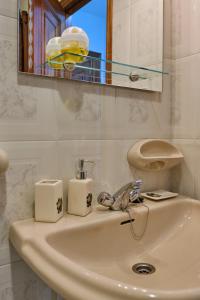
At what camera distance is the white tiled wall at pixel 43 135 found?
26.4 inches

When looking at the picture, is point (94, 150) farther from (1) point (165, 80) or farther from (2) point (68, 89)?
(1) point (165, 80)

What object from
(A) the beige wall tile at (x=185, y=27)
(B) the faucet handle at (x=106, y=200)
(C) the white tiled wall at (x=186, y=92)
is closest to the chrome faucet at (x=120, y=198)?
(B) the faucet handle at (x=106, y=200)

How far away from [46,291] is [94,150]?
1.41ft

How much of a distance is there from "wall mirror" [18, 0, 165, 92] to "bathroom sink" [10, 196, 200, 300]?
0.42 m

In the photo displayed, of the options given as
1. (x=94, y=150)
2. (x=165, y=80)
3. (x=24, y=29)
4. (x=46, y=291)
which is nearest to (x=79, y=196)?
(x=94, y=150)

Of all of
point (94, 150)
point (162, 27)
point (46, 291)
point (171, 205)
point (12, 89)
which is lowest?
point (46, 291)

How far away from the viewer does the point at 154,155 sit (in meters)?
0.99

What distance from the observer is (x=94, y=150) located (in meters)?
0.83

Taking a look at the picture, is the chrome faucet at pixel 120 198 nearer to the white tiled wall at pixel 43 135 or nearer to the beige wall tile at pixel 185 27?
the white tiled wall at pixel 43 135

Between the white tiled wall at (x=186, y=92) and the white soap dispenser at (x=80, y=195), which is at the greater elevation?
the white tiled wall at (x=186, y=92)

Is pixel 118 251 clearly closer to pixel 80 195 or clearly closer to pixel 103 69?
pixel 80 195

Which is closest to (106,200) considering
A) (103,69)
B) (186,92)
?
(103,69)

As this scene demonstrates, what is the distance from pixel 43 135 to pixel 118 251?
392mm

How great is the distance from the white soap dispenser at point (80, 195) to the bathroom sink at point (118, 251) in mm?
26
